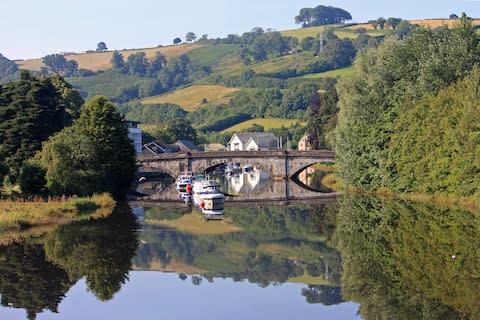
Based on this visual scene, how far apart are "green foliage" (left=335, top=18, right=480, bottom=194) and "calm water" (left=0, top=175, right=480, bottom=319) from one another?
13.6 metres

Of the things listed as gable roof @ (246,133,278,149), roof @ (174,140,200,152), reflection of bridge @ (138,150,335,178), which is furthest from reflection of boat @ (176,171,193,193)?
gable roof @ (246,133,278,149)

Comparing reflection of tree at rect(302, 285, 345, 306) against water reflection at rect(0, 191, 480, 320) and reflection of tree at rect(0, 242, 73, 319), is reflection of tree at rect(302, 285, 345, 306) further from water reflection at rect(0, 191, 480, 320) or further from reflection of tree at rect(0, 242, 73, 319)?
reflection of tree at rect(0, 242, 73, 319)

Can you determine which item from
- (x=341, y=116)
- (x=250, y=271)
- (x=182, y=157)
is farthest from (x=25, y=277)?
(x=182, y=157)

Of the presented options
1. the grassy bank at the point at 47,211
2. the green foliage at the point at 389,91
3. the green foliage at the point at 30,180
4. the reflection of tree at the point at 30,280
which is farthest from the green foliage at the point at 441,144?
the reflection of tree at the point at 30,280

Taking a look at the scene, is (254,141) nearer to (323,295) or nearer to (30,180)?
(30,180)

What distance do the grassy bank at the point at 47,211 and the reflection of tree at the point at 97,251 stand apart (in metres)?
2.09

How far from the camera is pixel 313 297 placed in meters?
32.5

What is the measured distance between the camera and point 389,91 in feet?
258

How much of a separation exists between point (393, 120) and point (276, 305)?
48771 mm

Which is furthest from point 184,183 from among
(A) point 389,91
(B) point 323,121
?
(A) point 389,91

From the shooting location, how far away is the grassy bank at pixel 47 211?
172 feet

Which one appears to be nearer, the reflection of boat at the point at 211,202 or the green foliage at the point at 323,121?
the reflection of boat at the point at 211,202

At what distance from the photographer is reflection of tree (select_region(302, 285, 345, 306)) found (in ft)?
103

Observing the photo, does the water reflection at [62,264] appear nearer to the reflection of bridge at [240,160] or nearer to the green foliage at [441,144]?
the green foliage at [441,144]
